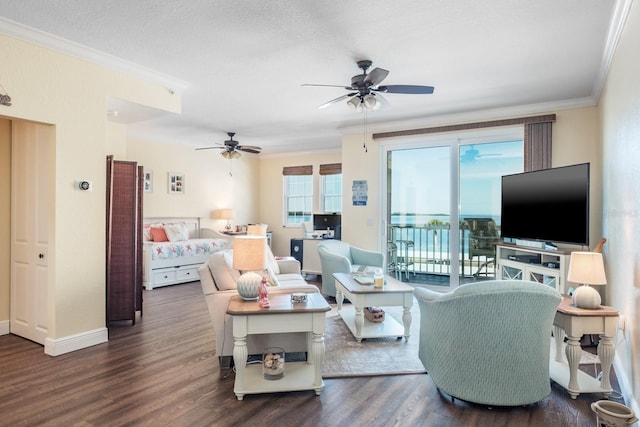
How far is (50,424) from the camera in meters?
2.26

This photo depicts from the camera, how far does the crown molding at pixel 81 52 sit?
2.98m

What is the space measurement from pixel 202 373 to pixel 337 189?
6072mm

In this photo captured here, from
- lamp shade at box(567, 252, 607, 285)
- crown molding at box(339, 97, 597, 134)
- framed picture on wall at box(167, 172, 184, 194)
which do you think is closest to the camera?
lamp shade at box(567, 252, 607, 285)

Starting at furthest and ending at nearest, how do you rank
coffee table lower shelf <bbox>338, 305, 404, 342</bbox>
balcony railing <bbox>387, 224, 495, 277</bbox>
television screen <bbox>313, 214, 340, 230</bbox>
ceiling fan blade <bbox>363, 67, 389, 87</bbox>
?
television screen <bbox>313, 214, 340, 230</bbox> < balcony railing <bbox>387, 224, 495, 277</bbox> < coffee table lower shelf <bbox>338, 305, 404, 342</bbox> < ceiling fan blade <bbox>363, 67, 389, 87</bbox>

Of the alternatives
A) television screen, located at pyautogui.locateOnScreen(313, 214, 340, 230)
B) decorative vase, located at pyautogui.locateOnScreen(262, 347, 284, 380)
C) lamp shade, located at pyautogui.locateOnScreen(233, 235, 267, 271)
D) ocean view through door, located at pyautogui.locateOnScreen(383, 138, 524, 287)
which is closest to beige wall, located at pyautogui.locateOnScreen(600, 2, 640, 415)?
ocean view through door, located at pyautogui.locateOnScreen(383, 138, 524, 287)

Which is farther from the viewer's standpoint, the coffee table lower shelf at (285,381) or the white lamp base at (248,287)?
the white lamp base at (248,287)

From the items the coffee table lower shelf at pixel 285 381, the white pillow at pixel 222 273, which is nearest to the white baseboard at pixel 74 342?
the white pillow at pixel 222 273

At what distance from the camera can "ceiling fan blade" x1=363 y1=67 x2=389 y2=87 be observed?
127 inches

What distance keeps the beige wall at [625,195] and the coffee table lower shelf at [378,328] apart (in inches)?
71.2

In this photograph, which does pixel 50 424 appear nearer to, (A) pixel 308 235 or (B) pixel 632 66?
(B) pixel 632 66

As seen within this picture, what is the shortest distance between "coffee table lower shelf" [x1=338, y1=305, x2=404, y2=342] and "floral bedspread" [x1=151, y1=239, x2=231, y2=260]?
339 centimetres

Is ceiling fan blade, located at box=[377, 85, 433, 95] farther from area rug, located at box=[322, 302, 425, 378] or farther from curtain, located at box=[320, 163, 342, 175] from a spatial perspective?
curtain, located at box=[320, 163, 342, 175]

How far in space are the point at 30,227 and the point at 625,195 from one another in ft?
16.6

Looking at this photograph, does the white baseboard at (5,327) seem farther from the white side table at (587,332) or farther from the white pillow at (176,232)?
the white side table at (587,332)
